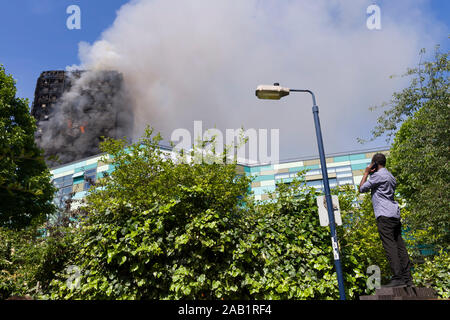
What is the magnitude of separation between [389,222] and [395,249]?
376mm

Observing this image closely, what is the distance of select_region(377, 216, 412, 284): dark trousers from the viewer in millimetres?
4320

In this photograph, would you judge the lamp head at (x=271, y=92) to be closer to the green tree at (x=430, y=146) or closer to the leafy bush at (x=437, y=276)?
the leafy bush at (x=437, y=276)

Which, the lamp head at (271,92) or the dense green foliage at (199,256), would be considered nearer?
the dense green foliage at (199,256)

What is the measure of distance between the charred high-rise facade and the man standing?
71.3 m

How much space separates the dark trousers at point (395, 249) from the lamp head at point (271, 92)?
12.8 ft

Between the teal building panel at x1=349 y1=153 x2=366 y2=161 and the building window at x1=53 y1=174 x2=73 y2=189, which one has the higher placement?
the teal building panel at x1=349 y1=153 x2=366 y2=161

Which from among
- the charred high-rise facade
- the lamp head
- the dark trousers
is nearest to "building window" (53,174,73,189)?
the charred high-rise facade

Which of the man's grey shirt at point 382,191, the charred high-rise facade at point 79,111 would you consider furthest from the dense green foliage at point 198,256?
the charred high-rise facade at point 79,111

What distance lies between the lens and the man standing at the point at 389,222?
434 centimetres

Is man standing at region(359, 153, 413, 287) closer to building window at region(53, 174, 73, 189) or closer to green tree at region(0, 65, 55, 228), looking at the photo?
green tree at region(0, 65, 55, 228)

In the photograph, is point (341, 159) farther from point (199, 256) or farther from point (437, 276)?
point (199, 256)

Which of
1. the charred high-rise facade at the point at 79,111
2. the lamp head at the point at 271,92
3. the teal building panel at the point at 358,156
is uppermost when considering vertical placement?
the charred high-rise facade at the point at 79,111

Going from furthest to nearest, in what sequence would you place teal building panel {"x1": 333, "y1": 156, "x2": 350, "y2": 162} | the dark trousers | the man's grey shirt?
teal building panel {"x1": 333, "y1": 156, "x2": 350, "y2": 162}, the man's grey shirt, the dark trousers
